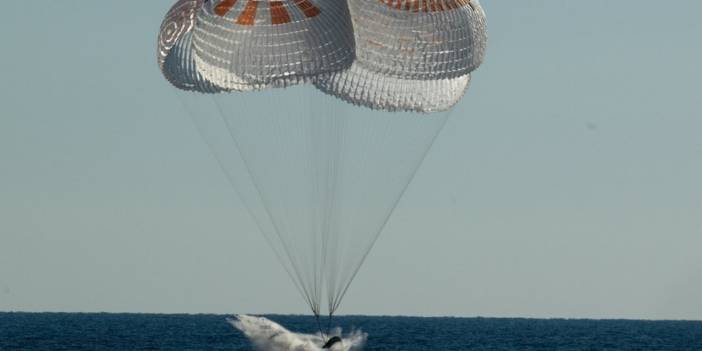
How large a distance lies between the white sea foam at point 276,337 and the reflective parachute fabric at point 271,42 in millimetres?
7902

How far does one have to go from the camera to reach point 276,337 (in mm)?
39000

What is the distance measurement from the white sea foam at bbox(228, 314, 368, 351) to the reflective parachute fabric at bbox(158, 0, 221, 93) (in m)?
6.64

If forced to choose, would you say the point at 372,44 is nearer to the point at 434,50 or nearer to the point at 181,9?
the point at 434,50

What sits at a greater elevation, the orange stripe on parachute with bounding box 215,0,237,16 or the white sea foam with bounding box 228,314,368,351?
the orange stripe on parachute with bounding box 215,0,237,16

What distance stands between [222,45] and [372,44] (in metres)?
3.32

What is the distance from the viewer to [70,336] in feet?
279

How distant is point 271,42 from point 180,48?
10.4ft

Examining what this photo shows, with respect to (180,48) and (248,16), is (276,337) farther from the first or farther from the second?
(248,16)

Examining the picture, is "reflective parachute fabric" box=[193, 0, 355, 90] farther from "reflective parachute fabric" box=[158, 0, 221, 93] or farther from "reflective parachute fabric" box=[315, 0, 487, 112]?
"reflective parachute fabric" box=[158, 0, 221, 93]

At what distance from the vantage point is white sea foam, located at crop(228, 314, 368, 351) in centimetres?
3788

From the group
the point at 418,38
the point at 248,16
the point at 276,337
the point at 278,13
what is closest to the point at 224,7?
the point at 248,16

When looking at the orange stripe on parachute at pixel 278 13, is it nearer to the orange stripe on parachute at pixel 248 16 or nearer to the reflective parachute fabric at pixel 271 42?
the reflective parachute fabric at pixel 271 42

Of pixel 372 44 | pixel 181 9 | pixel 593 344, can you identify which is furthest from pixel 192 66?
pixel 593 344

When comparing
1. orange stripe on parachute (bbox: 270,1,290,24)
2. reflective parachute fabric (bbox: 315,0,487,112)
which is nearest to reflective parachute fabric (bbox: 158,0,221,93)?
orange stripe on parachute (bbox: 270,1,290,24)
